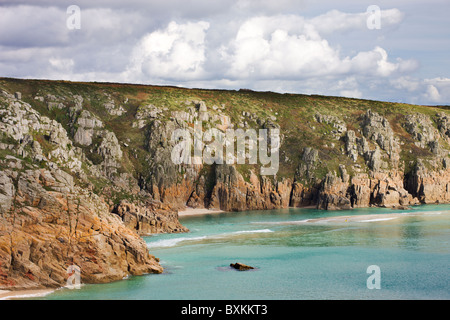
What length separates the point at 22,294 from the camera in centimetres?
4928

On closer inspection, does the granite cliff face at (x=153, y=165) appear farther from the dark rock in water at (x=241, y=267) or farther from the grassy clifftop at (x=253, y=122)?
the dark rock in water at (x=241, y=267)

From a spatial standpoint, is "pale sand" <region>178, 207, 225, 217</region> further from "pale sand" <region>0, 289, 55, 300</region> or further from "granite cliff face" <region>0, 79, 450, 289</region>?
"pale sand" <region>0, 289, 55, 300</region>

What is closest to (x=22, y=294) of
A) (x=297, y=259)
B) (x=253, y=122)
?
(x=297, y=259)

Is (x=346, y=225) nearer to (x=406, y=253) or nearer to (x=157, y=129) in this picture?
(x=406, y=253)

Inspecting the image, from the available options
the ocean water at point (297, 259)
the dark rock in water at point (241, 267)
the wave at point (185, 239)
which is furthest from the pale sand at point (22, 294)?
the wave at point (185, 239)

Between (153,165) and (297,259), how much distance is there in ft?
189

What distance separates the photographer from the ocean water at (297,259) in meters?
52.2

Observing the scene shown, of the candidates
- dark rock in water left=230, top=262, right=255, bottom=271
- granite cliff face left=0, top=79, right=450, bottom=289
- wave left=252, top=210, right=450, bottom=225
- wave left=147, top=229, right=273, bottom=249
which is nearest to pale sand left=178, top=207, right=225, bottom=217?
granite cliff face left=0, top=79, right=450, bottom=289

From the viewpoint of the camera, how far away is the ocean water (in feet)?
171

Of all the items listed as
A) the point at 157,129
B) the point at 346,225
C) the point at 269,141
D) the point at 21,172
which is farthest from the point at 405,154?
the point at 21,172

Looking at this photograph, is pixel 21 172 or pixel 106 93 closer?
pixel 21 172

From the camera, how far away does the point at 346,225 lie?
335ft

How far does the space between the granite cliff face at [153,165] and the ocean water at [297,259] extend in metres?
4.83

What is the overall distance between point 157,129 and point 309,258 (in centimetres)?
6576
